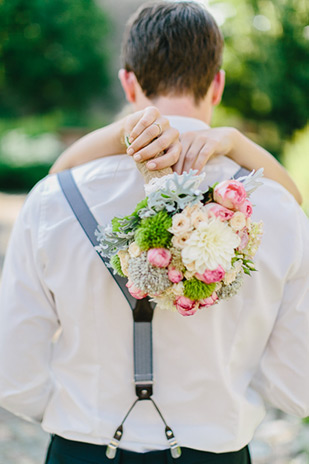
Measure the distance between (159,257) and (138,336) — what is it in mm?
483

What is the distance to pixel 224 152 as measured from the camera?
1.58m

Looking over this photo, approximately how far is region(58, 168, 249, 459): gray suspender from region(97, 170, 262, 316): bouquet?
273 millimetres

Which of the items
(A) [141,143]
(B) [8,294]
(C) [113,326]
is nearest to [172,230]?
(A) [141,143]

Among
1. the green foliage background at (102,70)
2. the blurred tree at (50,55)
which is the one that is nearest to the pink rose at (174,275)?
the green foliage background at (102,70)

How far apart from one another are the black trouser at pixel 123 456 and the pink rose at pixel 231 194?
88 cm

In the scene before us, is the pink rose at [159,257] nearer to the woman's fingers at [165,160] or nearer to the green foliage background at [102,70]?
the woman's fingers at [165,160]

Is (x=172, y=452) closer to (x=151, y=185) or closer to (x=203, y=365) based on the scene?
(x=203, y=365)

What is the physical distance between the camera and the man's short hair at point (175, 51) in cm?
168

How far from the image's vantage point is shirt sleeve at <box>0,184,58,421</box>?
1.66 metres

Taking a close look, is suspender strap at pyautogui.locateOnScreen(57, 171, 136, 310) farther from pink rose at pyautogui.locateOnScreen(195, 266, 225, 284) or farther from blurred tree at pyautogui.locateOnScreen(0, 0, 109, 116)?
blurred tree at pyautogui.locateOnScreen(0, 0, 109, 116)

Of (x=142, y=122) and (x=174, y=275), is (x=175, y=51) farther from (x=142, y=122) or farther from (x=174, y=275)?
(x=174, y=275)

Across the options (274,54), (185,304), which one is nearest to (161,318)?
(185,304)

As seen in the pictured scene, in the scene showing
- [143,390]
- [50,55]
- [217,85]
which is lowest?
[50,55]

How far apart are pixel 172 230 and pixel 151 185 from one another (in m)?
0.14
